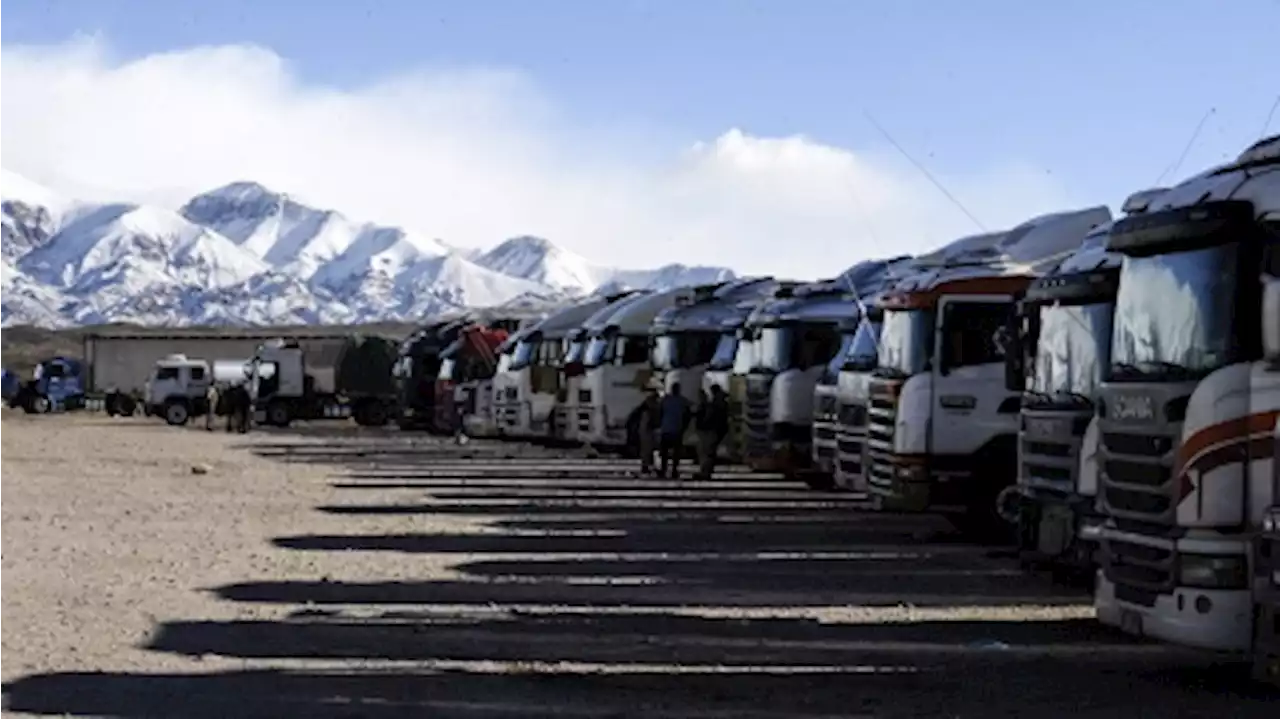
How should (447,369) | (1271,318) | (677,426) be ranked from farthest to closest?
(447,369)
(677,426)
(1271,318)

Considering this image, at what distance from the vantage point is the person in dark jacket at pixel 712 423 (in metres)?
29.7

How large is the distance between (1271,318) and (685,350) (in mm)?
22637

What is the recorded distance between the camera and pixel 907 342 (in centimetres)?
2025

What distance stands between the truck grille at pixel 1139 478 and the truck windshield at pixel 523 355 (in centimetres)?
3113

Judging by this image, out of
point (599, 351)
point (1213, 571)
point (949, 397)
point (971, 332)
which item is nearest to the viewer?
point (1213, 571)

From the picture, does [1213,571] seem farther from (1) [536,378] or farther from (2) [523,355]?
(2) [523,355]

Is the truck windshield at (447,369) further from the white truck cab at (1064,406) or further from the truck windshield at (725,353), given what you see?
the white truck cab at (1064,406)

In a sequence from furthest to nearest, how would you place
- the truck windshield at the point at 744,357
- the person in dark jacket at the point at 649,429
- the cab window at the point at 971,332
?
the person in dark jacket at the point at 649,429 < the truck windshield at the point at 744,357 < the cab window at the point at 971,332

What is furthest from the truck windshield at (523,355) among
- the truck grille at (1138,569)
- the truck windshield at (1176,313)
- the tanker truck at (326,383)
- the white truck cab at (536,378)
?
the truck grille at (1138,569)

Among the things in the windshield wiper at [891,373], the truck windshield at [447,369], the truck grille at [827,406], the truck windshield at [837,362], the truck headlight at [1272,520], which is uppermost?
the truck windshield at [447,369]

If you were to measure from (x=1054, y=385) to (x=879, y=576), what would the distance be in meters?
2.57

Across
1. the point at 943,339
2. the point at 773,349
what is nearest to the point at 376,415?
the point at 773,349

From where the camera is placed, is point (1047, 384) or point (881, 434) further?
point (881, 434)

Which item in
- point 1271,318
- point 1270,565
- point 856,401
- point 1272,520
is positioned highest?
point 1271,318
